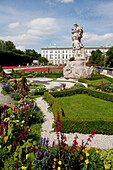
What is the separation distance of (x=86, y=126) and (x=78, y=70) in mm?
13102

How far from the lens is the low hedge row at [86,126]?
4.86 meters

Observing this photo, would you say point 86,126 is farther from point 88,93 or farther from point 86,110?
point 88,93

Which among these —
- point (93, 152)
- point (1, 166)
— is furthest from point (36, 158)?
point (93, 152)

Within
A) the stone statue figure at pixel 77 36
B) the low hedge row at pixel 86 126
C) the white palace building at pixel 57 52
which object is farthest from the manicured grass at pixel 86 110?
the white palace building at pixel 57 52

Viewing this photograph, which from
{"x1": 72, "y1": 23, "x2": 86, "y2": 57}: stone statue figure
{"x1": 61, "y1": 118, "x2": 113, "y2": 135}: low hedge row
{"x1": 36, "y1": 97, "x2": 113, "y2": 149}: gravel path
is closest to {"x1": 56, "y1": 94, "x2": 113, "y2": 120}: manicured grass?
{"x1": 61, "y1": 118, "x2": 113, "y2": 135}: low hedge row

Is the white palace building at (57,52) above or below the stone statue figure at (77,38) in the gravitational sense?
above

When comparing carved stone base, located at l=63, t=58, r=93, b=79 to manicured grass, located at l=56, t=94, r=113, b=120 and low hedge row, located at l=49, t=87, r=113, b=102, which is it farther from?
manicured grass, located at l=56, t=94, r=113, b=120

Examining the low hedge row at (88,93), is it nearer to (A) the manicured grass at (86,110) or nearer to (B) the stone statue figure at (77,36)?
(A) the manicured grass at (86,110)

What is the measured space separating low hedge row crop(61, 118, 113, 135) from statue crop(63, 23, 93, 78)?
→ 42.2 feet

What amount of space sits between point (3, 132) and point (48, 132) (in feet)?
6.22

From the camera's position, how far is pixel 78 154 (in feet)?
9.52

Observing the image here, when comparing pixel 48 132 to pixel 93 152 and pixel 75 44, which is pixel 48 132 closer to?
pixel 93 152

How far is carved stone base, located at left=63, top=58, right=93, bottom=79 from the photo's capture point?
17375 mm

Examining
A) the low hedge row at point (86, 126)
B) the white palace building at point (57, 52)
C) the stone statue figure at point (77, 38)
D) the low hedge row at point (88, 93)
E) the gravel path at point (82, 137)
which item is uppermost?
the white palace building at point (57, 52)
